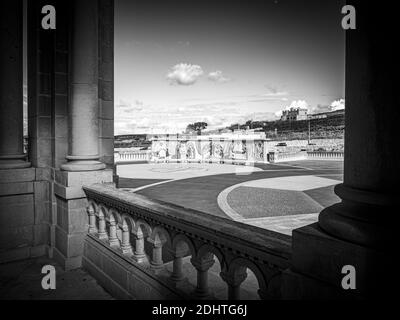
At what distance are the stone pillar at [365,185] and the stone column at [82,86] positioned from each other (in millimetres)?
4024

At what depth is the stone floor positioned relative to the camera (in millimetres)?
3924

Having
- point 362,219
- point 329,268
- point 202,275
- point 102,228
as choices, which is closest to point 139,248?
point 202,275

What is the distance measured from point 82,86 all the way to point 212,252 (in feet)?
11.8

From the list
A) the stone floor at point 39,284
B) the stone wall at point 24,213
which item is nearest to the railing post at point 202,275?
the stone floor at point 39,284

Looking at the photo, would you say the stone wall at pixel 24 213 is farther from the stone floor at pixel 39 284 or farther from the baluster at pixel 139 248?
the baluster at pixel 139 248

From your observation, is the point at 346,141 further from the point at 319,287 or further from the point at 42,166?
the point at 42,166

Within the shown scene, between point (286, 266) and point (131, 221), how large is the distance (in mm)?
2245

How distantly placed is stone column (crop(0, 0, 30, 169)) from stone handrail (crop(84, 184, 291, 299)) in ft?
7.97

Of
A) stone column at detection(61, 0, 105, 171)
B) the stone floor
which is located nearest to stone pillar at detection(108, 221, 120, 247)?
the stone floor

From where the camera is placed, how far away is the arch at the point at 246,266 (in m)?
2.13

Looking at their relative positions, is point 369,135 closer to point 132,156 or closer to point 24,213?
point 24,213

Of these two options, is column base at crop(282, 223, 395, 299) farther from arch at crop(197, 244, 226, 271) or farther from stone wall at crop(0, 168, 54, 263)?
stone wall at crop(0, 168, 54, 263)

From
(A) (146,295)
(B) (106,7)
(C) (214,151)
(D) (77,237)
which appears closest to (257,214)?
(D) (77,237)

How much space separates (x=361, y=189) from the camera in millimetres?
1703
